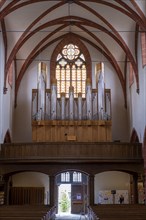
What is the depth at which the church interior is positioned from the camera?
949 inches

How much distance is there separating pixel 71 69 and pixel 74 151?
30.0 ft

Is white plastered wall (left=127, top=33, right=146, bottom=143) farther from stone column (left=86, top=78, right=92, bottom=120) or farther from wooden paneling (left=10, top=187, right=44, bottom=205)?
wooden paneling (left=10, top=187, right=44, bottom=205)

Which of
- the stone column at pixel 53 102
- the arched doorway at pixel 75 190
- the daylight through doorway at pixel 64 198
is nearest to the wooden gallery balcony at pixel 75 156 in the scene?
the stone column at pixel 53 102

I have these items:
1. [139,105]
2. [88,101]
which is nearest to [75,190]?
[88,101]

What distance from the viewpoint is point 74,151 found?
24344 mm

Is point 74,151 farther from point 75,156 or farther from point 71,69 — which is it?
point 71,69

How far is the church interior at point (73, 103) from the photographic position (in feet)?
79.0

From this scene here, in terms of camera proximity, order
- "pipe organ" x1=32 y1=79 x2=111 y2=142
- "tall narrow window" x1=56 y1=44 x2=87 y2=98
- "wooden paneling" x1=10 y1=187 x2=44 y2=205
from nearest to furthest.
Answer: "pipe organ" x1=32 y1=79 x2=111 y2=142 < "wooden paneling" x1=10 y1=187 x2=44 y2=205 < "tall narrow window" x1=56 y1=44 x2=87 y2=98

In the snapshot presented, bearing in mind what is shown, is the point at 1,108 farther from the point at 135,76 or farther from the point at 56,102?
the point at 135,76

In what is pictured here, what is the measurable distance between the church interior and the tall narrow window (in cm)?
8

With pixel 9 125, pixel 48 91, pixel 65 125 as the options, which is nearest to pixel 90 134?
pixel 65 125

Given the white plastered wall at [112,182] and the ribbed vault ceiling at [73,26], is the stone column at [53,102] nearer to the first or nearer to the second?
the ribbed vault ceiling at [73,26]

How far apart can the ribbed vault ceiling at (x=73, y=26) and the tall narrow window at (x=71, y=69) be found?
4.45ft

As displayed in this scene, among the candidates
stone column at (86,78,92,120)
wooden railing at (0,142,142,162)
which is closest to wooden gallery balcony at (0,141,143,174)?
wooden railing at (0,142,142,162)
